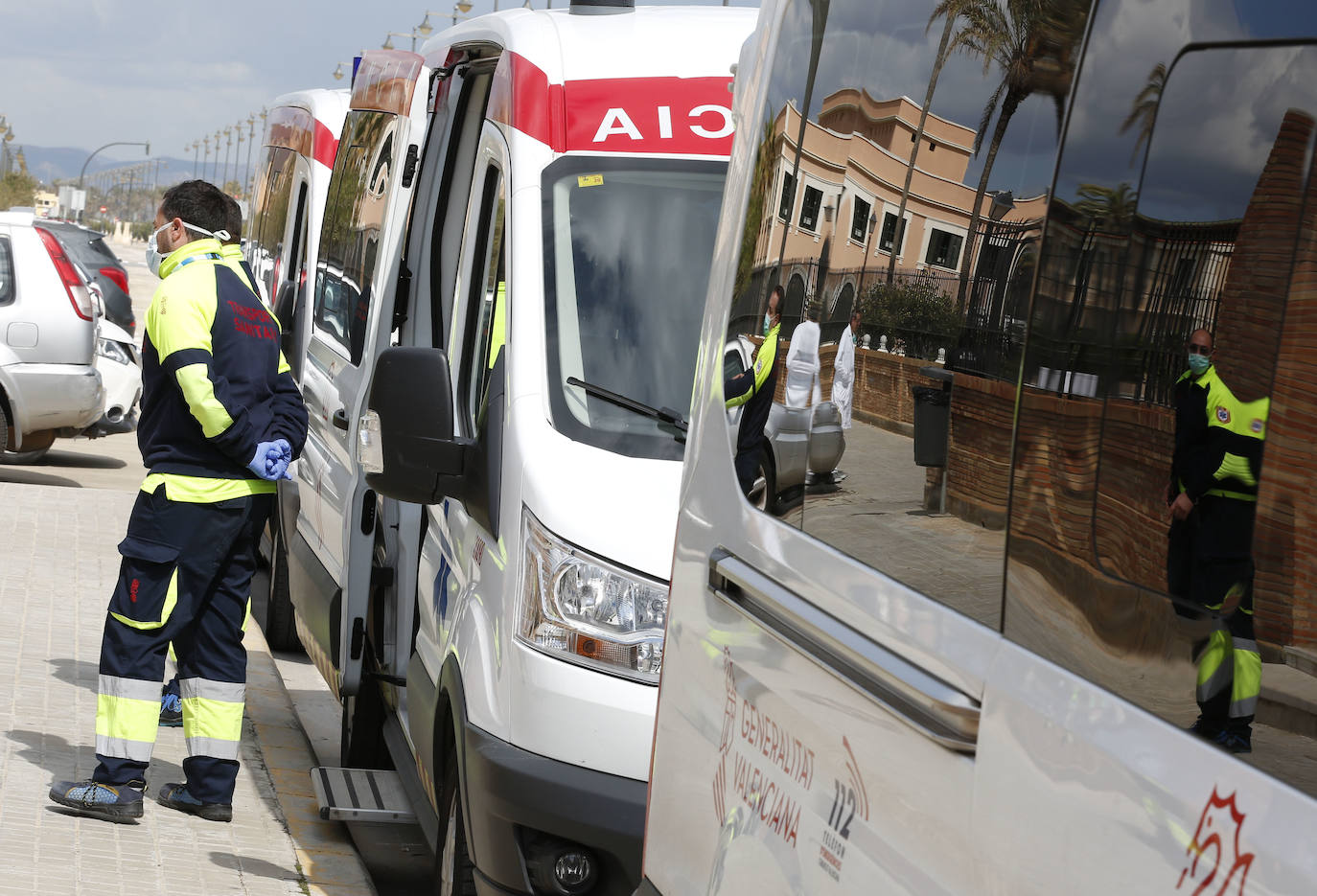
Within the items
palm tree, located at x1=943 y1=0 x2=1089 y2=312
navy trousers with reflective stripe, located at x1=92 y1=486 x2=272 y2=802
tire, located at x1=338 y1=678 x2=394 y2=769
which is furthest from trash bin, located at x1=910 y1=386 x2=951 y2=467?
tire, located at x1=338 y1=678 x2=394 y2=769

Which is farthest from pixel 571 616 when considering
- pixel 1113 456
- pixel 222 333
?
pixel 1113 456

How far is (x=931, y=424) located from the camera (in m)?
2.09

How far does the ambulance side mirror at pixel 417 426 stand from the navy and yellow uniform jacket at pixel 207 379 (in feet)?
3.28

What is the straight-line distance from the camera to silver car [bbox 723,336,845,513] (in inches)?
95.3

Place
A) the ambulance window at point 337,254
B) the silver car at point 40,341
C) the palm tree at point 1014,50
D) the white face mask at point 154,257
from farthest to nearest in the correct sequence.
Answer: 1. the silver car at point 40,341
2. the ambulance window at point 337,254
3. the white face mask at point 154,257
4. the palm tree at point 1014,50

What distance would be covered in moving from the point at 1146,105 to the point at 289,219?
30.8 feet

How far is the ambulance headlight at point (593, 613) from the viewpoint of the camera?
386 centimetres

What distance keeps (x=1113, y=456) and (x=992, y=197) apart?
44 centimetres

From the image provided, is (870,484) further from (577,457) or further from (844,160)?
(577,457)

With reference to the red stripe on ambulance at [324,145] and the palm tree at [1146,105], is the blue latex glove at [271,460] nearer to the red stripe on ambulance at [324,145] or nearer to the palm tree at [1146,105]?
the palm tree at [1146,105]

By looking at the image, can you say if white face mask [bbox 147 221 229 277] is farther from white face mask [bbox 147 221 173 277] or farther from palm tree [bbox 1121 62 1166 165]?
palm tree [bbox 1121 62 1166 165]

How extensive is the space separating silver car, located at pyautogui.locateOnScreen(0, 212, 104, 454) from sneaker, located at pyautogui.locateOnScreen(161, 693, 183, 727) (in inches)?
264

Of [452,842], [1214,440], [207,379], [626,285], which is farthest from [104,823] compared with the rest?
[1214,440]

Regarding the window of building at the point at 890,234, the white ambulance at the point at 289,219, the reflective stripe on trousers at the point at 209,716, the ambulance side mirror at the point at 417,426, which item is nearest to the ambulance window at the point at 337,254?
the white ambulance at the point at 289,219
